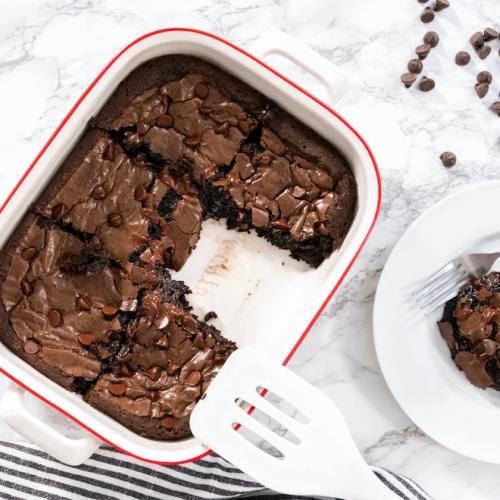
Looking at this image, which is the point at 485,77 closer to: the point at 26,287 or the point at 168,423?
the point at 168,423

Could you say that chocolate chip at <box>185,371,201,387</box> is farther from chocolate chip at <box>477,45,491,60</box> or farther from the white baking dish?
chocolate chip at <box>477,45,491,60</box>

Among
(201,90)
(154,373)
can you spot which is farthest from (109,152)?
(154,373)

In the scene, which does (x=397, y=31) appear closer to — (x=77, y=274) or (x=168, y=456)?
(x=77, y=274)

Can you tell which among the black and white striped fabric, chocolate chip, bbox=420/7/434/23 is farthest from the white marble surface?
the black and white striped fabric

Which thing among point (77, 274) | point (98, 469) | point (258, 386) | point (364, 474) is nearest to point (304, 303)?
point (258, 386)

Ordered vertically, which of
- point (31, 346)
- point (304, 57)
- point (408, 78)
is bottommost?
point (31, 346)
